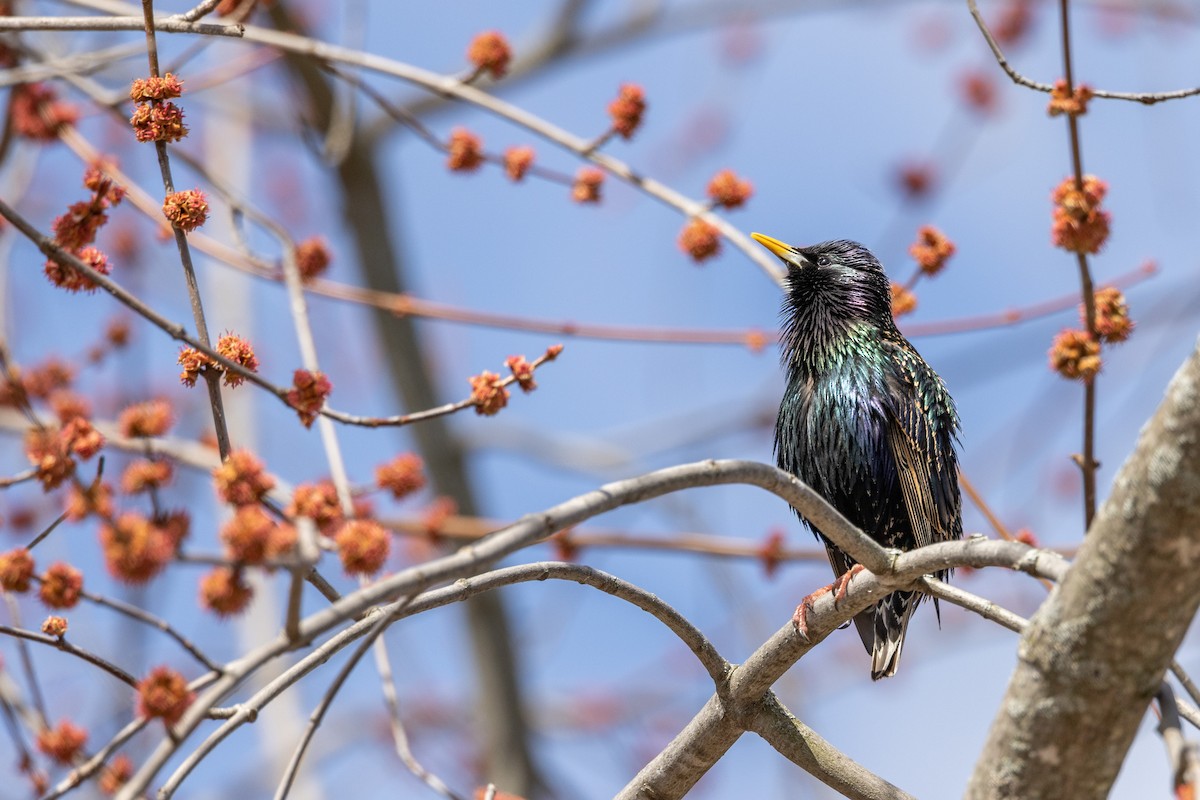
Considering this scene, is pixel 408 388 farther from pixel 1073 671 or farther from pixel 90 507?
pixel 1073 671

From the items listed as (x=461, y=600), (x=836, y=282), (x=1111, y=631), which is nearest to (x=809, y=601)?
(x=461, y=600)

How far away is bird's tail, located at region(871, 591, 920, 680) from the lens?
3.87 metres

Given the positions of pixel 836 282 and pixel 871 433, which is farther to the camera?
pixel 836 282

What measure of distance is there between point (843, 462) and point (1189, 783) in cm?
226

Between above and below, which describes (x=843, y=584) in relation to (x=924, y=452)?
below

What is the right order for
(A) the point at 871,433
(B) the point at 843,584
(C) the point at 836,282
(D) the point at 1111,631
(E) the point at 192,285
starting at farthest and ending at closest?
(C) the point at 836,282 < (A) the point at 871,433 < (B) the point at 843,584 < (E) the point at 192,285 < (D) the point at 1111,631

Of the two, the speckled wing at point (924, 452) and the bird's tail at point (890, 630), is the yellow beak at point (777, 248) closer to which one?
the speckled wing at point (924, 452)

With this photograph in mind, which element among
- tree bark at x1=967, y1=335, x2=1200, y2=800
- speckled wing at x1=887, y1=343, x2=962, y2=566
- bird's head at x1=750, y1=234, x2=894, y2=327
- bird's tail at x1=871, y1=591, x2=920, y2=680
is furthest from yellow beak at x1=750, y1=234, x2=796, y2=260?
tree bark at x1=967, y1=335, x2=1200, y2=800

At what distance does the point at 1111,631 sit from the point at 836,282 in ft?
8.51

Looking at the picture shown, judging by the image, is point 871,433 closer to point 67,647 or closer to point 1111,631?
point 1111,631

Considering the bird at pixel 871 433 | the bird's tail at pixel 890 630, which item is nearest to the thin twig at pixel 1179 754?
the bird at pixel 871 433

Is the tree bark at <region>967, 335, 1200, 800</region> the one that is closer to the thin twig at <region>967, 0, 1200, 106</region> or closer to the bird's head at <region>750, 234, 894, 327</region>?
the thin twig at <region>967, 0, 1200, 106</region>

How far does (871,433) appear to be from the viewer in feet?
12.8

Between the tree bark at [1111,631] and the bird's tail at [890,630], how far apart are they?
6.01ft
